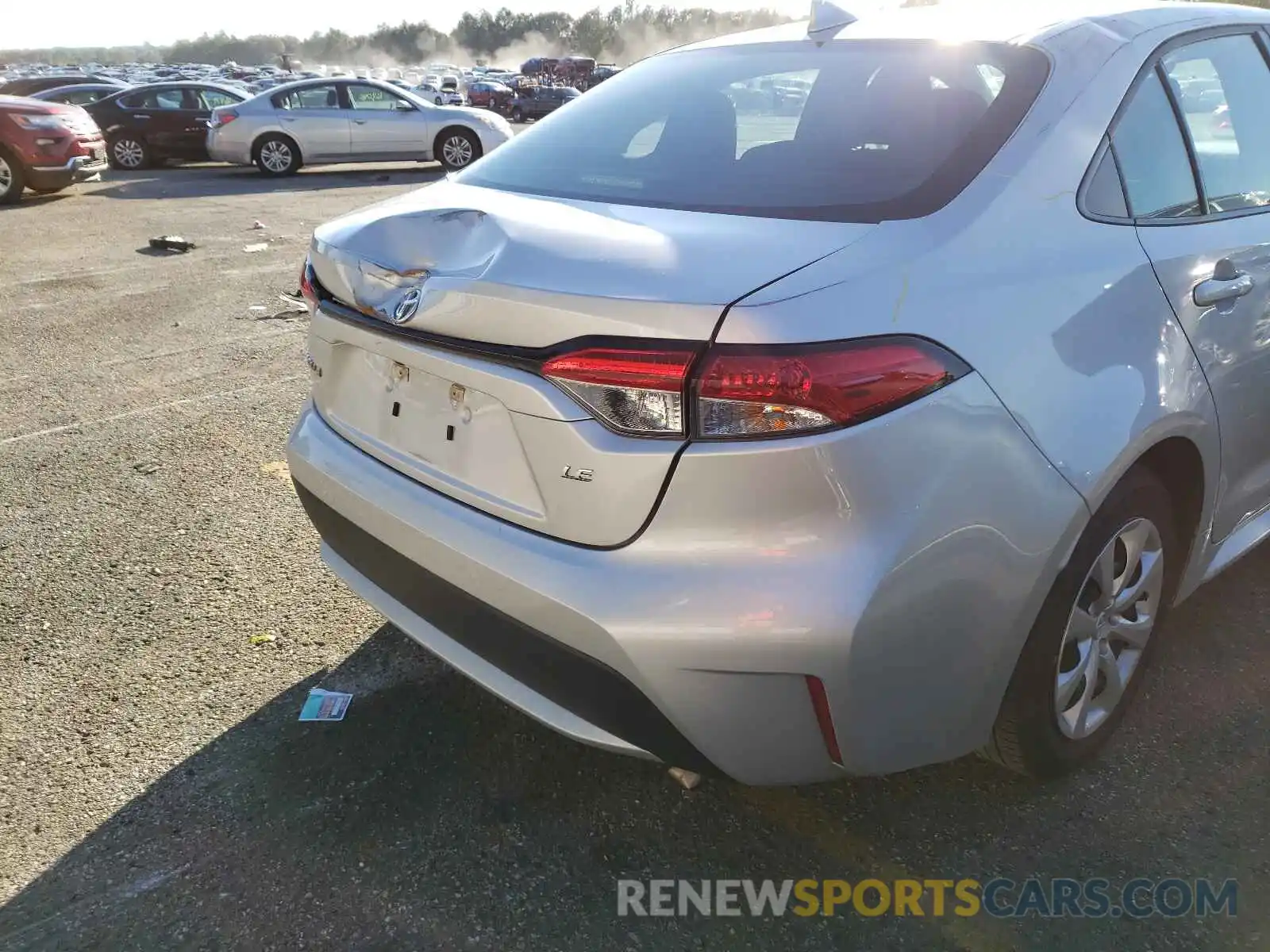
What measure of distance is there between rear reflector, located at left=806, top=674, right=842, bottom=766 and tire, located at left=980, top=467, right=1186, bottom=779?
45cm

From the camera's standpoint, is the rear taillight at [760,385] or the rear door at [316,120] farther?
the rear door at [316,120]

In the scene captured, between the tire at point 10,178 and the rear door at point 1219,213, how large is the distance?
40.7 ft

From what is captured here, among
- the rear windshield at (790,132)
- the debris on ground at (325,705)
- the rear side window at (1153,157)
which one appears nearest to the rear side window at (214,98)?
the rear windshield at (790,132)

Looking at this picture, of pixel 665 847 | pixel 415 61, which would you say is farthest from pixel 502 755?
pixel 415 61

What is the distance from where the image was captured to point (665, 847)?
85.6 inches

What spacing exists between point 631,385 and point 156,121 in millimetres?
17653

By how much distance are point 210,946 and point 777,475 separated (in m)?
1.44

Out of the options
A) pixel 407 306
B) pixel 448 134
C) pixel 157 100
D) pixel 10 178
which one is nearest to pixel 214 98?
pixel 157 100

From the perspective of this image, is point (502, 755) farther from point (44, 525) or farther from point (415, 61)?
point (415, 61)

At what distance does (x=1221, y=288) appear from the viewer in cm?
224

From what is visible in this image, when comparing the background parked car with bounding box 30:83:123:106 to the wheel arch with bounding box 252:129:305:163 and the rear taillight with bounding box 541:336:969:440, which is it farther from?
the rear taillight with bounding box 541:336:969:440

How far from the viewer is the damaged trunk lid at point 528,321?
65.8 inches

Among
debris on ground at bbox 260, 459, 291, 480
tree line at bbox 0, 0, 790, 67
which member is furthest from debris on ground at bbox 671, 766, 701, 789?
tree line at bbox 0, 0, 790, 67

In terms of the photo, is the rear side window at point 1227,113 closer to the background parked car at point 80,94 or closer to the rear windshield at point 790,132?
the rear windshield at point 790,132
